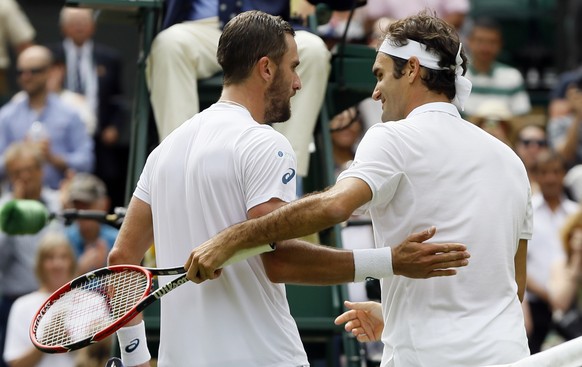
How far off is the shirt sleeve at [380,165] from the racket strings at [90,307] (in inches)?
32.2

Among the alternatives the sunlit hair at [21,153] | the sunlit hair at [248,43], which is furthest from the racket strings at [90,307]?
the sunlit hair at [21,153]

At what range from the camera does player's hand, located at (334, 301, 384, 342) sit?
5094 mm

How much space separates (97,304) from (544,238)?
17.8 ft

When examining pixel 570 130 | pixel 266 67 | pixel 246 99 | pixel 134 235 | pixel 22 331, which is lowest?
pixel 22 331

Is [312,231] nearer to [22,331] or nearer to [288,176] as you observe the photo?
[288,176]

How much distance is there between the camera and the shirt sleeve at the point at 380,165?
15.1 feet

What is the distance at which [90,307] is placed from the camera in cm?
488

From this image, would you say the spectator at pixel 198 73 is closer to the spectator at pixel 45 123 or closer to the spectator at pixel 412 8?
the spectator at pixel 412 8

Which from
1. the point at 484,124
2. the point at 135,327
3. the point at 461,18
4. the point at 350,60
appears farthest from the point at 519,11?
the point at 135,327

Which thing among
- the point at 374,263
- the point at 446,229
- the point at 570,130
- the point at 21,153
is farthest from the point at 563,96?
the point at 374,263

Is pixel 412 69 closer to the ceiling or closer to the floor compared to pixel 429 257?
closer to the ceiling

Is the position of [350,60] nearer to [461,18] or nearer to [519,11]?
[461,18]

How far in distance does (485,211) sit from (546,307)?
4.98 m

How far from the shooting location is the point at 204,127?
192 inches
